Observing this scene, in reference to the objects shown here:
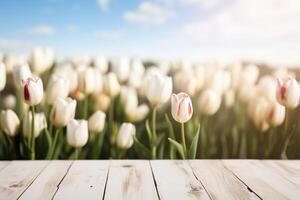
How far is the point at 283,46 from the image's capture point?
1.96 m

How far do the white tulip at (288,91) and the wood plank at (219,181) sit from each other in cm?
29

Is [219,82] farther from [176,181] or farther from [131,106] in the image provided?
[176,181]

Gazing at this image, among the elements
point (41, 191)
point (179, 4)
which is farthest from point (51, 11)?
point (41, 191)

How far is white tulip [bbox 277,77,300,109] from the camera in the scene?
5.13 ft

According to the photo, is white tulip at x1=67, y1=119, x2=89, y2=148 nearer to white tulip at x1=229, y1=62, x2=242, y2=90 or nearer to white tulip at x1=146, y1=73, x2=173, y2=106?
white tulip at x1=146, y1=73, x2=173, y2=106

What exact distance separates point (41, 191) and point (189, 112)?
0.48m

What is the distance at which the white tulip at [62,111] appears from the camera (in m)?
1.47

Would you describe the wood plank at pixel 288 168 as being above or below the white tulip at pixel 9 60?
below

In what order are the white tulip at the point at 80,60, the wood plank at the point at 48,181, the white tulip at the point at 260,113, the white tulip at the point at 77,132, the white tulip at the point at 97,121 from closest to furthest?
1. the wood plank at the point at 48,181
2. the white tulip at the point at 77,132
3. the white tulip at the point at 97,121
4. the white tulip at the point at 260,113
5. the white tulip at the point at 80,60

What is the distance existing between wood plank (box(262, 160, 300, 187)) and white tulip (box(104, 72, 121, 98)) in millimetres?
565

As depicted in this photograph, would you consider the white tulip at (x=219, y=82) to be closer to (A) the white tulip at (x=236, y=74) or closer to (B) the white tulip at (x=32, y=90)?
(A) the white tulip at (x=236, y=74)

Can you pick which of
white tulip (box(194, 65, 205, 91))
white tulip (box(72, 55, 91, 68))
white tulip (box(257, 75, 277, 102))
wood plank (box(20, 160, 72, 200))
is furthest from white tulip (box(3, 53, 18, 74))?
white tulip (box(257, 75, 277, 102))

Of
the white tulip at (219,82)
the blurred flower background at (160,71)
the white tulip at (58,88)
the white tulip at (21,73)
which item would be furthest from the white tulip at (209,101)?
the white tulip at (21,73)

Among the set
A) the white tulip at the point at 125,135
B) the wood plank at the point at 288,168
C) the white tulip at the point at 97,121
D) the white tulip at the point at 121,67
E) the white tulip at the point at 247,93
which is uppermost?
the white tulip at the point at 121,67
